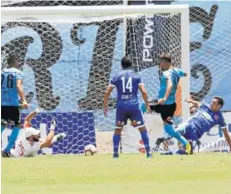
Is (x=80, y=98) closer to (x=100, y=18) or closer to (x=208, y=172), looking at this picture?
(x=100, y=18)

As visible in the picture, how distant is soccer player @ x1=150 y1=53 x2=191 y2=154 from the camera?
18.6 m

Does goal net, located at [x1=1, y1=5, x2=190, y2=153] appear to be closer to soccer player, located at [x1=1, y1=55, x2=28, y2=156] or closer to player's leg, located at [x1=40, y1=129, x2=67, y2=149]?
player's leg, located at [x1=40, y1=129, x2=67, y2=149]

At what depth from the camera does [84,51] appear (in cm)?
2405

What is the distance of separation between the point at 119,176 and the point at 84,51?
11.8m

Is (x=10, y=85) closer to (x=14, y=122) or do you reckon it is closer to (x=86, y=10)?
(x=14, y=122)

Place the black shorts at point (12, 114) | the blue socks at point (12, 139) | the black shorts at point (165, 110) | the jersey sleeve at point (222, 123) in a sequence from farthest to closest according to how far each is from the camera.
Answer: the jersey sleeve at point (222, 123) → the black shorts at point (165, 110) → the black shorts at point (12, 114) → the blue socks at point (12, 139)

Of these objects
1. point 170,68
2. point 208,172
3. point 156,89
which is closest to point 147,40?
point 156,89

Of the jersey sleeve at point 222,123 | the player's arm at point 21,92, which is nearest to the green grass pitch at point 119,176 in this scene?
the player's arm at point 21,92

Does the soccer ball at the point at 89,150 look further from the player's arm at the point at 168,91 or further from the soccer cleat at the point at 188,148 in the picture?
the soccer cleat at the point at 188,148

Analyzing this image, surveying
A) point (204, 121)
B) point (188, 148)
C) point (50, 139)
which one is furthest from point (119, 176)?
point (204, 121)

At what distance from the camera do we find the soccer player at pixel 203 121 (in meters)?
19.3

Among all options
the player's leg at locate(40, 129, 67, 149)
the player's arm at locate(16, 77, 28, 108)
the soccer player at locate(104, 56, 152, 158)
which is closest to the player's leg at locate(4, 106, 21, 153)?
the player's arm at locate(16, 77, 28, 108)

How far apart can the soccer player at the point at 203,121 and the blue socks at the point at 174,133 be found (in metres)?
0.80

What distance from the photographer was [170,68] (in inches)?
745
